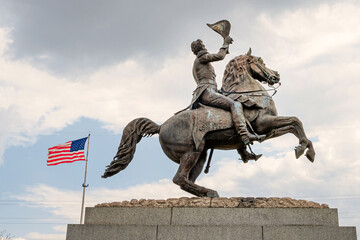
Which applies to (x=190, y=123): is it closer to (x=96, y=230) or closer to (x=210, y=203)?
(x=210, y=203)

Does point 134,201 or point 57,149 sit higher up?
point 57,149

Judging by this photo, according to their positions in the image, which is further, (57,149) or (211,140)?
(57,149)

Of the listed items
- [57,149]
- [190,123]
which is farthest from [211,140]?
[57,149]

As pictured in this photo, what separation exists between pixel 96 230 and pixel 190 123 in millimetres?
3108

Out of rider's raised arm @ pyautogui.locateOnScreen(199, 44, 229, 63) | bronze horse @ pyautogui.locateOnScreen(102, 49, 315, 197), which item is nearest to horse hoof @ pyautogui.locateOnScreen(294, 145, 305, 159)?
bronze horse @ pyautogui.locateOnScreen(102, 49, 315, 197)

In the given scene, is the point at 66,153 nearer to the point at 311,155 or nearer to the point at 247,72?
the point at 247,72

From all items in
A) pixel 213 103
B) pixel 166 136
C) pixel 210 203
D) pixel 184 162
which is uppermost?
pixel 213 103

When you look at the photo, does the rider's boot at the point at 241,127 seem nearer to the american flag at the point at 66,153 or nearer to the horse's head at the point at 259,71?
the horse's head at the point at 259,71

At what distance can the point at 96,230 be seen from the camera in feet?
27.7

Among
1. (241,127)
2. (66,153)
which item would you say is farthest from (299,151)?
(66,153)

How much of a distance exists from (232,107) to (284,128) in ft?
4.27

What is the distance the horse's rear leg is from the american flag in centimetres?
1044

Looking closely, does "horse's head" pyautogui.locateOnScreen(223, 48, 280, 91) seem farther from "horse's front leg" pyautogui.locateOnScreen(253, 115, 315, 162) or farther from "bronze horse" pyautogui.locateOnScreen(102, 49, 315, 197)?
"horse's front leg" pyautogui.locateOnScreen(253, 115, 315, 162)

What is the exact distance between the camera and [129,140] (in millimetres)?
9945
